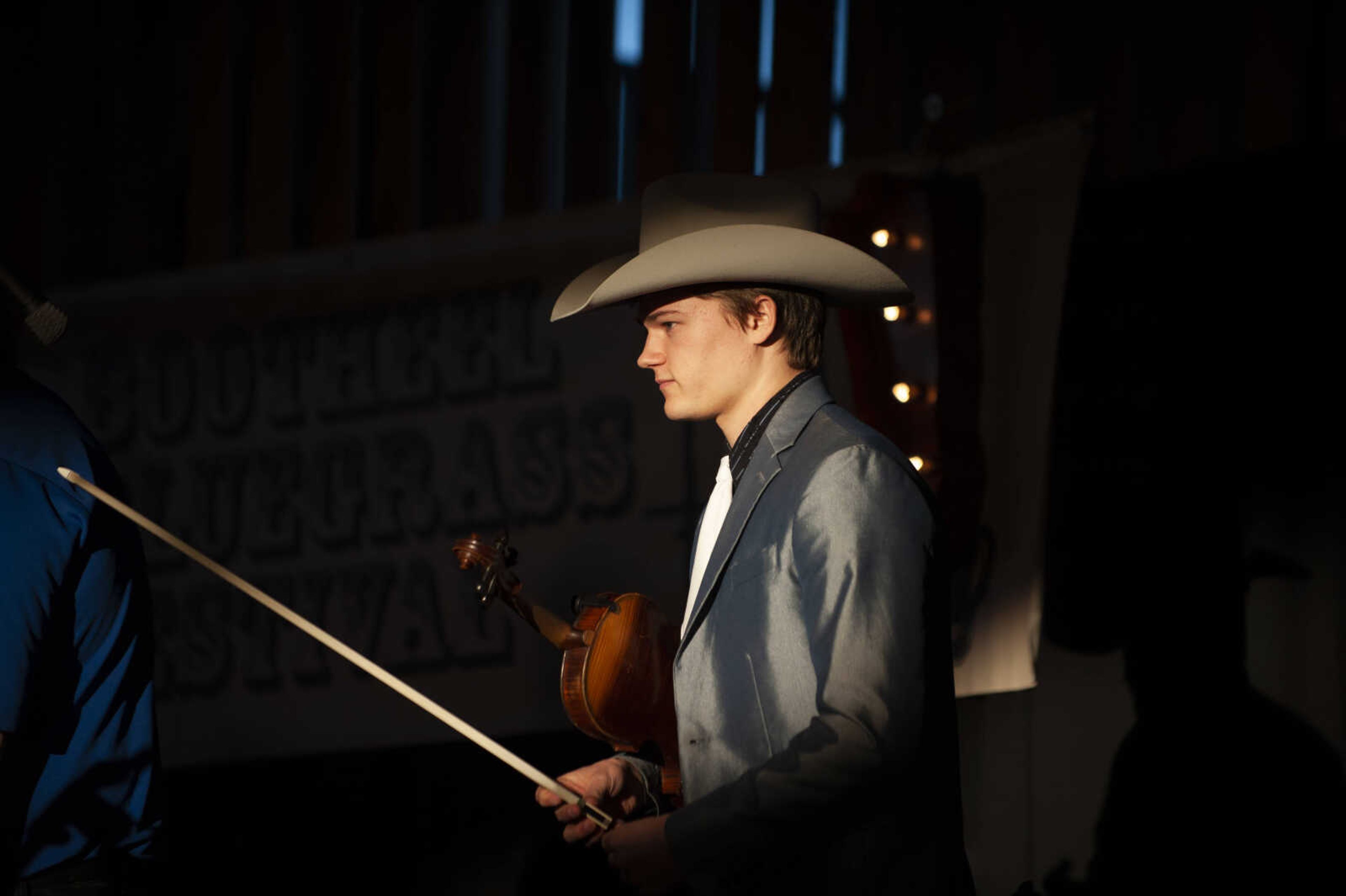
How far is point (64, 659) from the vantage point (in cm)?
265

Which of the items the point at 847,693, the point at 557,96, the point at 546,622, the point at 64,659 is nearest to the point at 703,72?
the point at 557,96

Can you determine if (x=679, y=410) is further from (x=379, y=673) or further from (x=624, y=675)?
Answer: (x=379, y=673)

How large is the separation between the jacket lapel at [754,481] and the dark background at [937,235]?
5.88 ft

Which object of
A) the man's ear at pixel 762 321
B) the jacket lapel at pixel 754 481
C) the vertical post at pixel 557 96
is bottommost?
the jacket lapel at pixel 754 481

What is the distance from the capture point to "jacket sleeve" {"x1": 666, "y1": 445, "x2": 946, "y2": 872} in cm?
219

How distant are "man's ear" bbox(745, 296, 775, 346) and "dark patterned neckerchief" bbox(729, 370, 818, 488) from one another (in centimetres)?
8

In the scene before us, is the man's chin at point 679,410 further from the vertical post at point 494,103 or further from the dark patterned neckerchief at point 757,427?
the vertical post at point 494,103

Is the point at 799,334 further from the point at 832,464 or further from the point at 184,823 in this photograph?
the point at 184,823

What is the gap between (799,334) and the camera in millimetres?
2633

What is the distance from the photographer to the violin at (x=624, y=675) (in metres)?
2.77

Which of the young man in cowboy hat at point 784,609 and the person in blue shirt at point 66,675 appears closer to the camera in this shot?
the young man in cowboy hat at point 784,609

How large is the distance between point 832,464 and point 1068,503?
6.64 ft

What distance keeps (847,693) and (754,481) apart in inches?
16.8

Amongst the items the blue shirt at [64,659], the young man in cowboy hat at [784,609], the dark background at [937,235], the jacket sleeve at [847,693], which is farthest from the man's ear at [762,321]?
the dark background at [937,235]
